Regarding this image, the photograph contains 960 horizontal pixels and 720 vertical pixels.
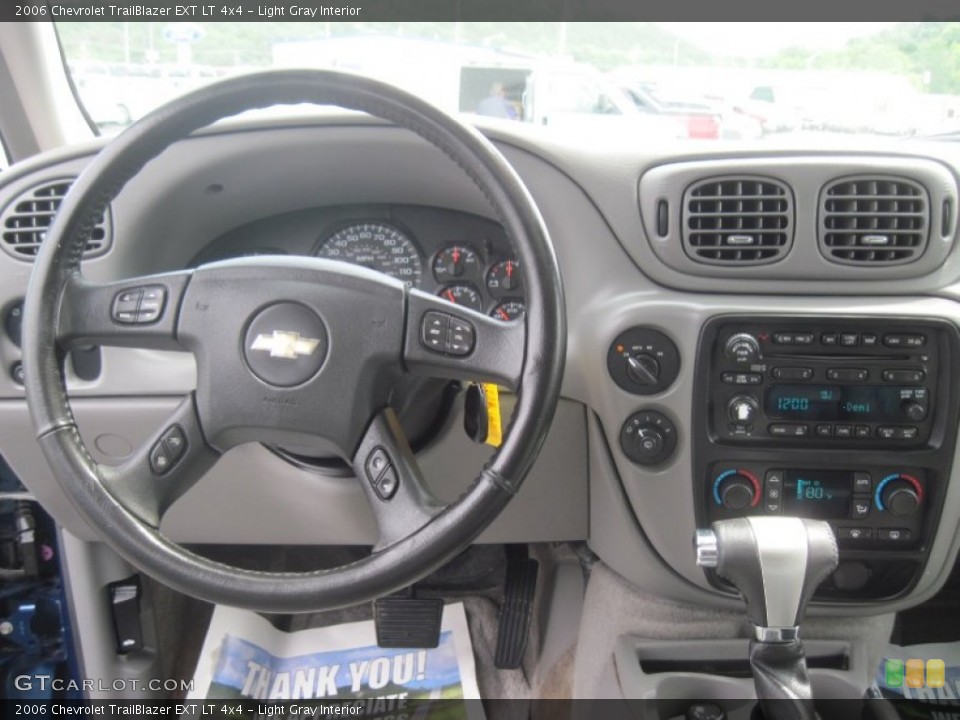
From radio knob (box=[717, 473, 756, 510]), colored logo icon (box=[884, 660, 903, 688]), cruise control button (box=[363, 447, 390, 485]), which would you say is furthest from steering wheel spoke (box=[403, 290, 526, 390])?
colored logo icon (box=[884, 660, 903, 688])

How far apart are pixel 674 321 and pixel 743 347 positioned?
98 mm

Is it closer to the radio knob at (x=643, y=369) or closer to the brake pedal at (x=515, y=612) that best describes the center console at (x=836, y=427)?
the radio knob at (x=643, y=369)

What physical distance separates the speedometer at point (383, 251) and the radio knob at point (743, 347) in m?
0.48

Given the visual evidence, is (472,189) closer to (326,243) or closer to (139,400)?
(326,243)

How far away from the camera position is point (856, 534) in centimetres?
119

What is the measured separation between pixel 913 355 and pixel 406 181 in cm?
74

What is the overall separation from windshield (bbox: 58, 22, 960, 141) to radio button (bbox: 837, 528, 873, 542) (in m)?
0.59

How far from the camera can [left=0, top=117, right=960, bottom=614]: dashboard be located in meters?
1.12

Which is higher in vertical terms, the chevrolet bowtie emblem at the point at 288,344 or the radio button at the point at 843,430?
the chevrolet bowtie emblem at the point at 288,344

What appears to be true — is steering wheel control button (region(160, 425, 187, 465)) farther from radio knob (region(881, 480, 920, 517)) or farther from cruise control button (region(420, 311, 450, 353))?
radio knob (region(881, 480, 920, 517))

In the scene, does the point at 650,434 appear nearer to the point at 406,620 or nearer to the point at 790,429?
the point at 790,429

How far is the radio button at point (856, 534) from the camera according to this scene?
119 centimetres

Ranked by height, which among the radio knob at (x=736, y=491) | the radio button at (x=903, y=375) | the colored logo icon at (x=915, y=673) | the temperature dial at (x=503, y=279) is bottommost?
the colored logo icon at (x=915, y=673)

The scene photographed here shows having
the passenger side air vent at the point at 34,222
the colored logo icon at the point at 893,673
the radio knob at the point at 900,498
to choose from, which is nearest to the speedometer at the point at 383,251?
the passenger side air vent at the point at 34,222
